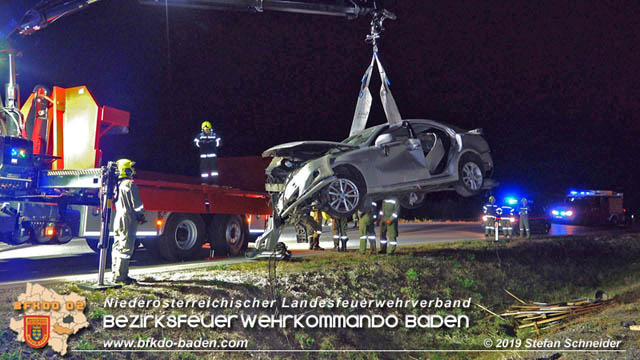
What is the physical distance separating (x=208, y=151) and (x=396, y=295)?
5.47m

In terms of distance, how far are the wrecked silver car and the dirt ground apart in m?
2.39

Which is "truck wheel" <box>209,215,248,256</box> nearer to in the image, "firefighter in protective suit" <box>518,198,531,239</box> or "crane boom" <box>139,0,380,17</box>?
"crane boom" <box>139,0,380,17</box>

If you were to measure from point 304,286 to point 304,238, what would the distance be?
2.26m

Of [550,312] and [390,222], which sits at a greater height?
[390,222]

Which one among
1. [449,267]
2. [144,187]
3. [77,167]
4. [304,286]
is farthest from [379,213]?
[77,167]

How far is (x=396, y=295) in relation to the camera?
29.9 ft

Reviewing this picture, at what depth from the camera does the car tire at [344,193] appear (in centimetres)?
500

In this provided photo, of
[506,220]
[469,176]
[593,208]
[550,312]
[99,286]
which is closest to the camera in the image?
[469,176]

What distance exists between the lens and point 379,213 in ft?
38.3

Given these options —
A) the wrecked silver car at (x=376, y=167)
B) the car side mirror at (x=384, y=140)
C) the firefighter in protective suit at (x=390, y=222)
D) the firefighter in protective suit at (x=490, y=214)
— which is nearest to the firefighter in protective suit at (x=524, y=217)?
the firefighter in protective suit at (x=490, y=214)

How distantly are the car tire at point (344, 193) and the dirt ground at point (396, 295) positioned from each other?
2673 millimetres

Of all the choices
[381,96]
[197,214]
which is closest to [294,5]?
[381,96]

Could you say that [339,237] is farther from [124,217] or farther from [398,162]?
[398,162]

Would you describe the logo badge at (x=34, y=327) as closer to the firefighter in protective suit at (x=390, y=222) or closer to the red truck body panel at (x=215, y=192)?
the red truck body panel at (x=215, y=192)
